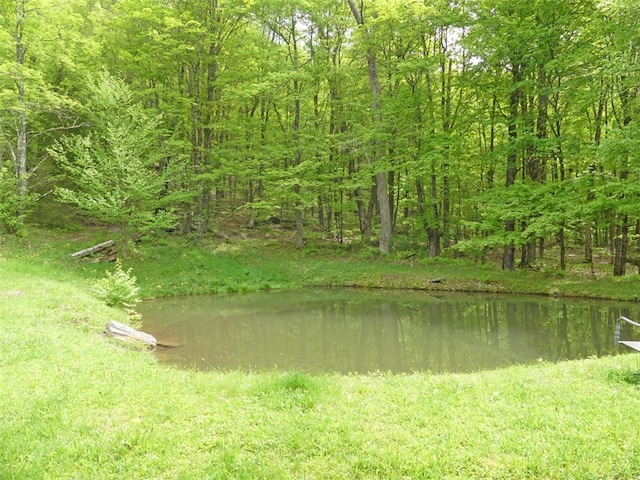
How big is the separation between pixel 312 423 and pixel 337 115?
23567mm

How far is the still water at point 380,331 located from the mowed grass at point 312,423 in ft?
7.75

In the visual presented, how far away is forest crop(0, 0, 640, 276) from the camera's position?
16016 millimetres

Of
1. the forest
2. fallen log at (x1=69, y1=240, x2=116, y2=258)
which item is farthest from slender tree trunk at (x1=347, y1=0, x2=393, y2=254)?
fallen log at (x1=69, y1=240, x2=116, y2=258)

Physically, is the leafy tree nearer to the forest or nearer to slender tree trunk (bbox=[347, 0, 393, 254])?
the forest

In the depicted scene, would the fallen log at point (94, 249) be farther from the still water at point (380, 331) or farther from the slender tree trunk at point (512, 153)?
the slender tree trunk at point (512, 153)

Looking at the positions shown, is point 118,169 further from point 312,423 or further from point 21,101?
point 312,423

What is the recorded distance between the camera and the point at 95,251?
1844 cm

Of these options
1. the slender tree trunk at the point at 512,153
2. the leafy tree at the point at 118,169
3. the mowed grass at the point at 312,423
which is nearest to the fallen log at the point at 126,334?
the mowed grass at the point at 312,423

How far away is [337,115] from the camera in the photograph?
25562mm

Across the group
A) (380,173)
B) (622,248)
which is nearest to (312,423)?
(622,248)

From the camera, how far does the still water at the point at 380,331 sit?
8.68 metres

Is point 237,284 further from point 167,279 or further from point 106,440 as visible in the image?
point 106,440

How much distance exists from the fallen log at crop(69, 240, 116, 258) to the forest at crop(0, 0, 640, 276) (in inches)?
38.8

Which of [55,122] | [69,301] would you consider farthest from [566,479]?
[55,122]
